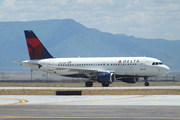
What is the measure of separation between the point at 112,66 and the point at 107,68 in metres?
0.80

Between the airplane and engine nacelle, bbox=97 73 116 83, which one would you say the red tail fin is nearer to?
the airplane

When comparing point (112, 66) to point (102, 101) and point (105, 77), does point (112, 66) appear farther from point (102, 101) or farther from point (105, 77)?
point (102, 101)

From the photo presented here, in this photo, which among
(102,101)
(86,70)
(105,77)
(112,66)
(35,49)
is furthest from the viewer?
(35,49)

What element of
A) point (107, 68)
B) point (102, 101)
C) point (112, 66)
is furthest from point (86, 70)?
point (102, 101)

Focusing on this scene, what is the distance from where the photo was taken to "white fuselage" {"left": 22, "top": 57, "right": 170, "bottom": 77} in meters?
51.0

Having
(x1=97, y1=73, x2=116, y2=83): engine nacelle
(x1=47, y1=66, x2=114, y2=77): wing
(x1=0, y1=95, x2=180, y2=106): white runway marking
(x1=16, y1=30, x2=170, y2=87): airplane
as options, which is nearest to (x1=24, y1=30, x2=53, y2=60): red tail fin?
(x1=16, y1=30, x2=170, y2=87): airplane

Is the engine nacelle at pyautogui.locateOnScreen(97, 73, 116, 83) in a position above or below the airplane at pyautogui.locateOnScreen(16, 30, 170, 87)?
below

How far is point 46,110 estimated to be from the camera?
2077cm

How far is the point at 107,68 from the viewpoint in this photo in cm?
5281

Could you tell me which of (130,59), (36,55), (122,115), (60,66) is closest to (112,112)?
(122,115)

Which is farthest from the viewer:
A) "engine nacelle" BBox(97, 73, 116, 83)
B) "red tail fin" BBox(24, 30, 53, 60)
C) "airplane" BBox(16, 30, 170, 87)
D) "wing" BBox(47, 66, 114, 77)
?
"red tail fin" BBox(24, 30, 53, 60)

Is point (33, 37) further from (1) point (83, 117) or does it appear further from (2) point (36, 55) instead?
(1) point (83, 117)

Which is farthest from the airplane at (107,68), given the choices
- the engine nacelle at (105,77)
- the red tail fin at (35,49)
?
the red tail fin at (35,49)

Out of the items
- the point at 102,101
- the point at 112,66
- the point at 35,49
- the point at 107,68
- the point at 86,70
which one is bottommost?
the point at 102,101
